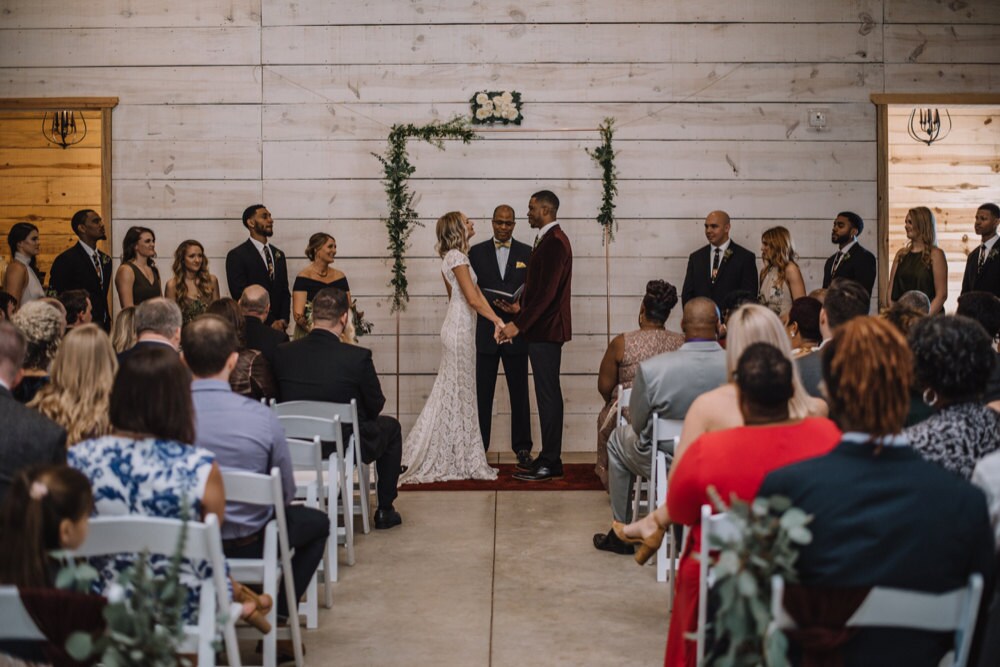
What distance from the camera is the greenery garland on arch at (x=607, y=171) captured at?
867 centimetres

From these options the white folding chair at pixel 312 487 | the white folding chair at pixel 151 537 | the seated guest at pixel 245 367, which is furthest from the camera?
the seated guest at pixel 245 367

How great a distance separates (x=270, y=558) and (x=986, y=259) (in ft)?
19.0

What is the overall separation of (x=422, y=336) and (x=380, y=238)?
2.54ft

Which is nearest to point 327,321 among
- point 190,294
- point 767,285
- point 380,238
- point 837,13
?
point 190,294

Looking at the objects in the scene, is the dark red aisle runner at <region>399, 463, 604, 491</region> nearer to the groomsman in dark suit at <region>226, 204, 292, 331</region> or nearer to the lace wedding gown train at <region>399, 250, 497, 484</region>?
the lace wedding gown train at <region>399, 250, 497, 484</region>

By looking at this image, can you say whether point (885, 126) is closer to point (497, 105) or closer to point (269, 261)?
point (497, 105)

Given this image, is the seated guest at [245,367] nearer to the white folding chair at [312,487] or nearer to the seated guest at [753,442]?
the white folding chair at [312,487]

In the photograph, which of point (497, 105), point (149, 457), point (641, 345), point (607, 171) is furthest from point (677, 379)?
point (497, 105)

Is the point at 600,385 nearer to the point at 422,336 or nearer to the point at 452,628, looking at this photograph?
the point at 452,628

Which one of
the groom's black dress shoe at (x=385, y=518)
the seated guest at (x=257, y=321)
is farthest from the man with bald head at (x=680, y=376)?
the seated guest at (x=257, y=321)

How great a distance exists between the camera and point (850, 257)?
8.29 metres

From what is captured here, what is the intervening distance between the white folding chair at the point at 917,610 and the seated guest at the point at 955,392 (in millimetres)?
638

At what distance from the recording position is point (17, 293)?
25.0ft

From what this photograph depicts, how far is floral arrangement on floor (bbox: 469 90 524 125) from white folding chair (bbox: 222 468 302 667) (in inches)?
204
